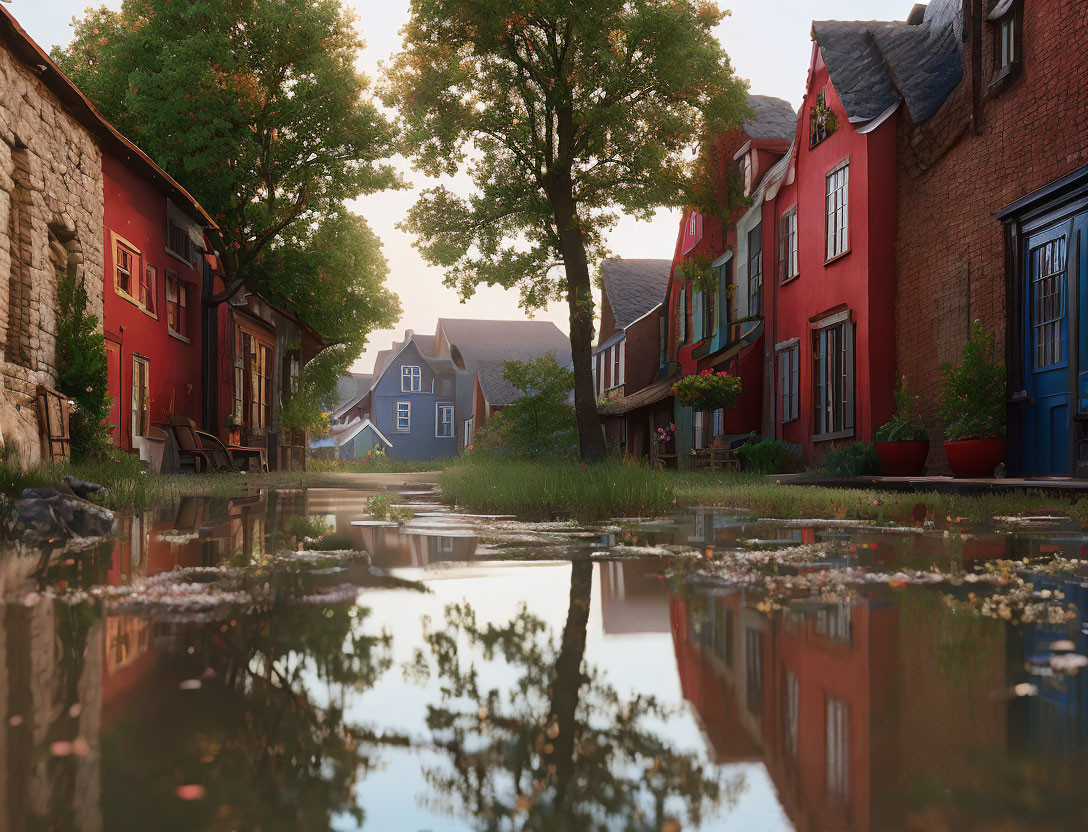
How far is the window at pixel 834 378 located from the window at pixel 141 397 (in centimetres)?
1084

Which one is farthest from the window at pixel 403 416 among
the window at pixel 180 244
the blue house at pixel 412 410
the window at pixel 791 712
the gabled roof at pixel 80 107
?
the window at pixel 791 712

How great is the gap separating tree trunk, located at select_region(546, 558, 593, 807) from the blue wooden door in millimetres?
7552

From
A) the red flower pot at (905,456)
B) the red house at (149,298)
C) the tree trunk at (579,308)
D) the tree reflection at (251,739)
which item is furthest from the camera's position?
the tree trunk at (579,308)

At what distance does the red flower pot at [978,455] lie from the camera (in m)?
9.24

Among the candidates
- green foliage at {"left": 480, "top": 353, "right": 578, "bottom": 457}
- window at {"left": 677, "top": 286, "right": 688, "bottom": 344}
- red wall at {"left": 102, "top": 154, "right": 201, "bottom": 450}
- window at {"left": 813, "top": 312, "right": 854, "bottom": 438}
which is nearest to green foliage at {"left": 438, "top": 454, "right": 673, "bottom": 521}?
window at {"left": 813, "top": 312, "right": 854, "bottom": 438}

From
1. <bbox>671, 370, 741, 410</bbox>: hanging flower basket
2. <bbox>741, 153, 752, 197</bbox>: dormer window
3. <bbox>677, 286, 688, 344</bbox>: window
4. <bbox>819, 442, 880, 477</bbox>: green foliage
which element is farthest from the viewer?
<bbox>677, 286, 688, 344</bbox>: window

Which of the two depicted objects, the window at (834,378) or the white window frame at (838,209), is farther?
the white window frame at (838,209)

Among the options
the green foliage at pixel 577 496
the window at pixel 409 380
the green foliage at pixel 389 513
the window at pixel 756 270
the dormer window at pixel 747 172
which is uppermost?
the dormer window at pixel 747 172

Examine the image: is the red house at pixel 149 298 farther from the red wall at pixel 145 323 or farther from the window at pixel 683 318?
the window at pixel 683 318

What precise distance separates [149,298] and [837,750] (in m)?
15.1

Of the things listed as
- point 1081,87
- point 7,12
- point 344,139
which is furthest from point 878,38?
point 7,12

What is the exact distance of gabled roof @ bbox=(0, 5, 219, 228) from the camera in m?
8.87

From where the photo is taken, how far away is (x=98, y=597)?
9.20ft

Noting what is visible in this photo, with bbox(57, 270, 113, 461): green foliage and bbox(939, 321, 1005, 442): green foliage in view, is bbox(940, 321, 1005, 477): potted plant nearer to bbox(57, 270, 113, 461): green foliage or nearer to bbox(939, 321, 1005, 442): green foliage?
bbox(939, 321, 1005, 442): green foliage
